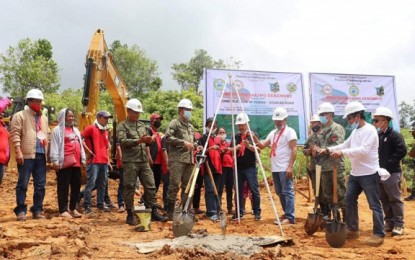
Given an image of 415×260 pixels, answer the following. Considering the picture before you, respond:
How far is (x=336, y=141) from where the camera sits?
21.7 feet

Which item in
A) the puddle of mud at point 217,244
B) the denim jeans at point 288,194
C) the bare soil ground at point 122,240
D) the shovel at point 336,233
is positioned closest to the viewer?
the bare soil ground at point 122,240

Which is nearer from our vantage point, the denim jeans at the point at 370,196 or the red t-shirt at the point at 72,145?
the denim jeans at the point at 370,196

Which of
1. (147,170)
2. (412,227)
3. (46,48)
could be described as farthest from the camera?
(46,48)

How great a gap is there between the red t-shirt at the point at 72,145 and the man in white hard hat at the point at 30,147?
31 cm

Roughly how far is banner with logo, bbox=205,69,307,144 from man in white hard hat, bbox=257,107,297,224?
2.37 meters

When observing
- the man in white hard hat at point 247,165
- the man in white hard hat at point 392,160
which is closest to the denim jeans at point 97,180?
the man in white hard hat at point 247,165

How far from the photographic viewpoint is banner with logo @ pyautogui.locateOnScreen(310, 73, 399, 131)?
10.2 m

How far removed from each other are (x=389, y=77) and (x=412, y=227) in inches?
188

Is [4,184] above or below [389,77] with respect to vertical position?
below

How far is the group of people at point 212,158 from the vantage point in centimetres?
568

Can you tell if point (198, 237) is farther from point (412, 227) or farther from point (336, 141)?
point (412, 227)

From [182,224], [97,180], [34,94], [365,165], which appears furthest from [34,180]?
[365,165]

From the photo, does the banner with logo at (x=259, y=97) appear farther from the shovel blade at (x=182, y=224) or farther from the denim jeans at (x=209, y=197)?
the shovel blade at (x=182, y=224)

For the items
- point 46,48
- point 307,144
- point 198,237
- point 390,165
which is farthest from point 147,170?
point 46,48
